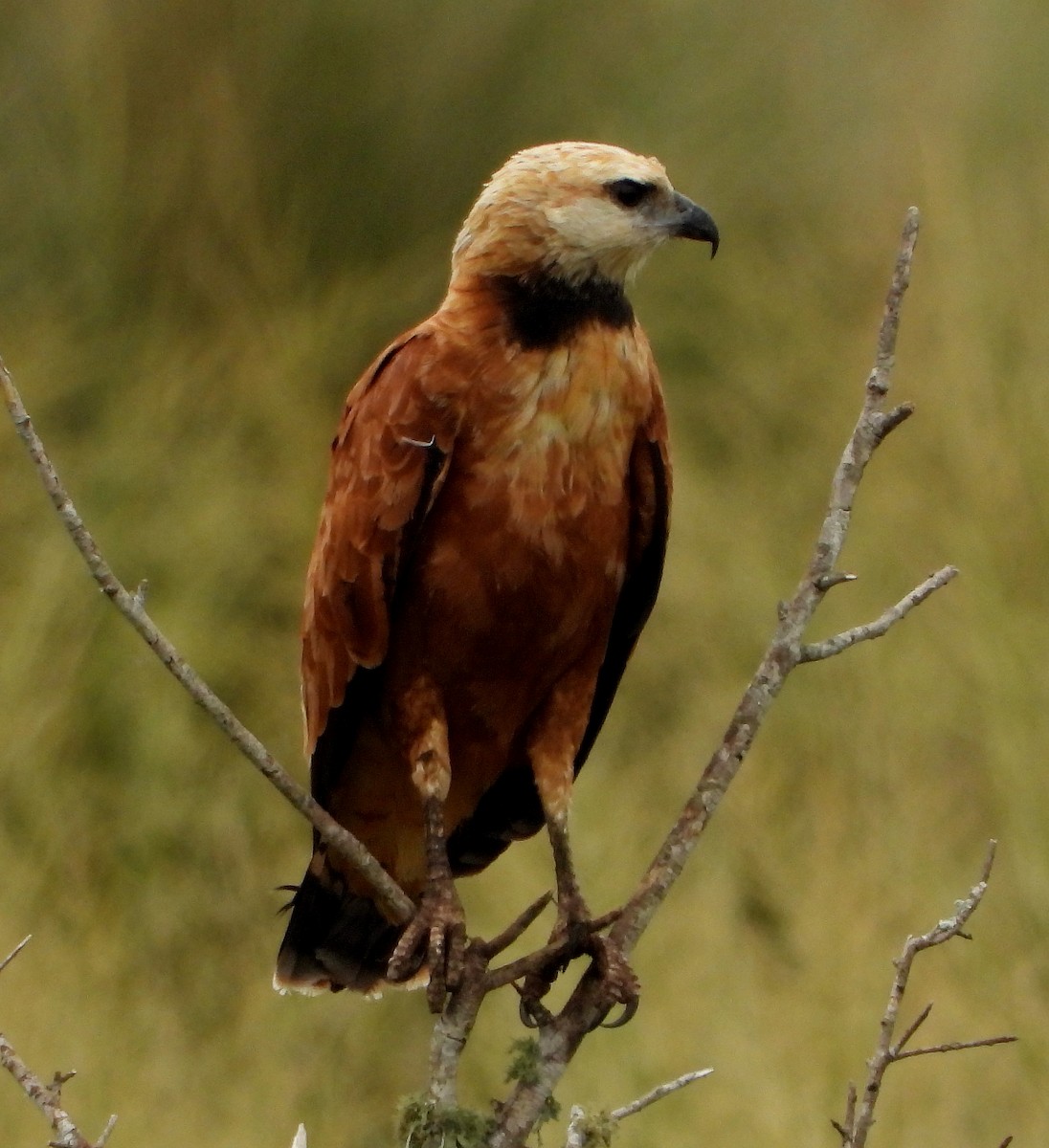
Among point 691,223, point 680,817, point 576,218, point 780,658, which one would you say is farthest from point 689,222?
point 680,817

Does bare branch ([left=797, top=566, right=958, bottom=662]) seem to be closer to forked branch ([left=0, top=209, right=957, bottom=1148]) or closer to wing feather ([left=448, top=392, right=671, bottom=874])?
forked branch ([left=0, top=209, right=957, bottom=1148])

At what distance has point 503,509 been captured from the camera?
2.39 meters

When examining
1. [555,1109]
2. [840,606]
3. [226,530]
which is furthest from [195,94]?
[555,1109]

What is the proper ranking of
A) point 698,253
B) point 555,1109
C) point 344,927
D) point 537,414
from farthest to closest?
point 698,253 → point 344,927 → point 537,414 → point 555,1109

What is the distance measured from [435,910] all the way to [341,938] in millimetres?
528

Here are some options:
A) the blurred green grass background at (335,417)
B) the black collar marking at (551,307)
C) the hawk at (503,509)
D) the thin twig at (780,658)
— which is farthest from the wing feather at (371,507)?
the blurred green grass background at (335,417)

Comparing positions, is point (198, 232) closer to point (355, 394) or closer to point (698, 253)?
point (698, 253)

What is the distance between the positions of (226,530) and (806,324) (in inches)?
76.5

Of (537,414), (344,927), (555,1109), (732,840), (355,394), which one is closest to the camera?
(555,1109)

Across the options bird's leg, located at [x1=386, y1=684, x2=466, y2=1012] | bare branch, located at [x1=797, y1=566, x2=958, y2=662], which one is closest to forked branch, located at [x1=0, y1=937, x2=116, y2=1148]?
bird's leg, located at [x1=386, y1=684, x2=466, y2=1012]

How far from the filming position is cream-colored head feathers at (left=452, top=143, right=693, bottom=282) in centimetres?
245

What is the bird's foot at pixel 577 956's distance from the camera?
2238mm

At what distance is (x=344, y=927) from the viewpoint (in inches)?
111

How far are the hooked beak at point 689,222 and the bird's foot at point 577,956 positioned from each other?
903mm
